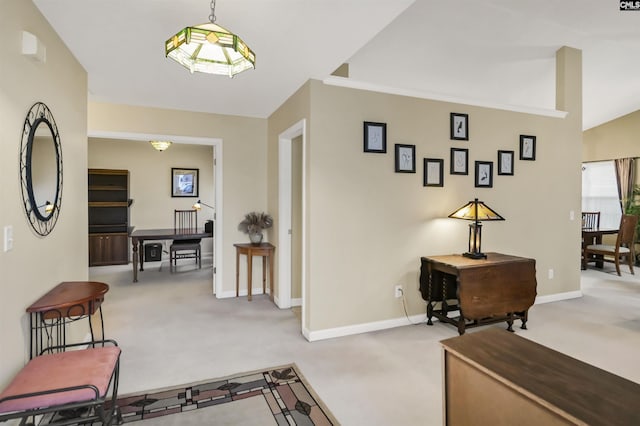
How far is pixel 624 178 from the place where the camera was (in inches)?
270

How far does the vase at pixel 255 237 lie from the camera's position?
14.5 ft

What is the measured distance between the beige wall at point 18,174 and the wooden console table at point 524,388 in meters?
2.05

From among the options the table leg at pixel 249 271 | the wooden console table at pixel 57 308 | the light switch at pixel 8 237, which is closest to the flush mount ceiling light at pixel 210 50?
the light switch at pixel 8 237

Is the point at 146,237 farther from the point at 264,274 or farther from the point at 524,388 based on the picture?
the point at 524,388

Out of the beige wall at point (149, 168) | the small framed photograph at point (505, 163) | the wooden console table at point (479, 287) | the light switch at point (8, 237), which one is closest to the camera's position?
the light switch at point (8, 237)

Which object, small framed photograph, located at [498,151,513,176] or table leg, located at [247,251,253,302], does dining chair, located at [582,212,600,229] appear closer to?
small framed photograph, located at [498,151,513,176]

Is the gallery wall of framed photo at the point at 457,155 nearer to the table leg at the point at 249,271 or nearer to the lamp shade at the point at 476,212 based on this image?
the lamp shade at the point at 476,212

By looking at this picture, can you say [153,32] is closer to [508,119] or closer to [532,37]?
[508,119]

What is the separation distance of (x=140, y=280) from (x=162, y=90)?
10.4ft

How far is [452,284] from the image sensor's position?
3.54 m

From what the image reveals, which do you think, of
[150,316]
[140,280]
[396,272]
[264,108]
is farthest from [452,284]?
[140,280]

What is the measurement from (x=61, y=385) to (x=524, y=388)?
1840 mm

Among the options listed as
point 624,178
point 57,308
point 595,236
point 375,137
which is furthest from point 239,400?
point 624,178

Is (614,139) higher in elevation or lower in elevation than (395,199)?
higher
